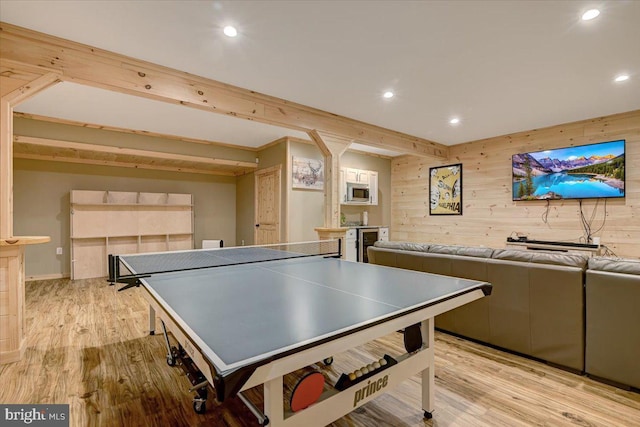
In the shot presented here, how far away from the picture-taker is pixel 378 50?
2602mm

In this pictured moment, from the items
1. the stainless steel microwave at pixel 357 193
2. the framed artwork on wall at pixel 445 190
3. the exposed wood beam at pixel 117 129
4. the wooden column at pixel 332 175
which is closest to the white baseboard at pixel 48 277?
the exposed wood beam at pixel 117 129

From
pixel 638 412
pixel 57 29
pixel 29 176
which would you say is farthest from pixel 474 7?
pixel 29 176

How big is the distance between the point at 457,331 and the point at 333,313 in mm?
2123

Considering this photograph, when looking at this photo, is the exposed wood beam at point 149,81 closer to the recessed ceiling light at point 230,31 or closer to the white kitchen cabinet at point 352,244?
the recessed ceiling light at point 230,31

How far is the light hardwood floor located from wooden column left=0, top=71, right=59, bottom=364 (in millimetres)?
207

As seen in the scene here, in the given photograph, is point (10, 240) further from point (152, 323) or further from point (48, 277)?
point (48, 277)

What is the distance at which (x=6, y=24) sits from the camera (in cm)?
222

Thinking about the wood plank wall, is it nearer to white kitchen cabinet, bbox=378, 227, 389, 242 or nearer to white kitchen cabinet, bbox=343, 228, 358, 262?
white kitchen cabinet, bbox=378, 227, 389, 242

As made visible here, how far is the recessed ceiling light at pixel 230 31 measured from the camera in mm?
2291

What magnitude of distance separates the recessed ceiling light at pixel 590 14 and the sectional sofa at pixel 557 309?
1.73 m

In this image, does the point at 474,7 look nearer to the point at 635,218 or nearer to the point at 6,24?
the point at 6,24

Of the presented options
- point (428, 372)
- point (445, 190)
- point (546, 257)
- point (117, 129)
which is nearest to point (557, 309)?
point (546, 257)

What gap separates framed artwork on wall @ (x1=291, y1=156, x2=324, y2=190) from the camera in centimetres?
565

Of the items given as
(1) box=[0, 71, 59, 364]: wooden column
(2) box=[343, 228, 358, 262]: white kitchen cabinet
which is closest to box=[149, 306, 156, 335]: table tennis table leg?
(1) box=[0, 71, 59, 364]: wooden column
